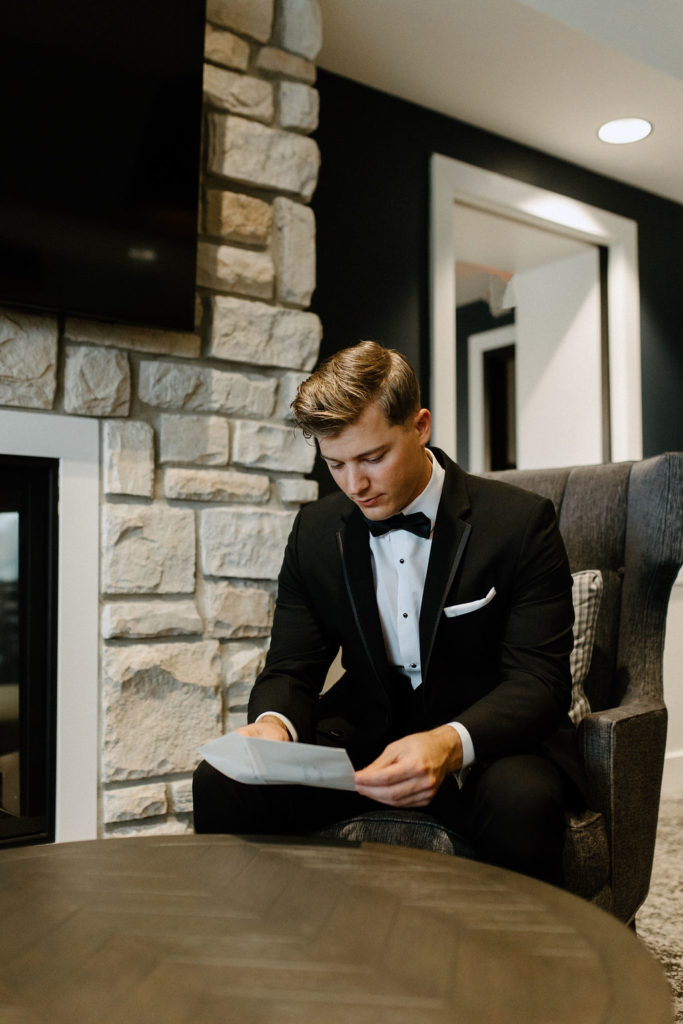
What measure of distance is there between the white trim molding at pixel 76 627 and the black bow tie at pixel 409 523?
2.42ft

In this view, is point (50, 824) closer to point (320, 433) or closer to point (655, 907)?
point (320, 433)

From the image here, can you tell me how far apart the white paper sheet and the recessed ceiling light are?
9.13 feet

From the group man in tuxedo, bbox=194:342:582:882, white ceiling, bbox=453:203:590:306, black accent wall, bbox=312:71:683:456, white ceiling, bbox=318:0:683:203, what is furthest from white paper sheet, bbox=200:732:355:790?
white ceiling, bbox=453:203:590:306

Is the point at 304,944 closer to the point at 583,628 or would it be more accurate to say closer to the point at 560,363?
the point at 583,628

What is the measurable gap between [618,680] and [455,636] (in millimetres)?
421

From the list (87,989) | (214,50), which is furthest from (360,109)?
(87,989)

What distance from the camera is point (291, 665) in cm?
161

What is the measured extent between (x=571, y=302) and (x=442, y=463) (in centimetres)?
226

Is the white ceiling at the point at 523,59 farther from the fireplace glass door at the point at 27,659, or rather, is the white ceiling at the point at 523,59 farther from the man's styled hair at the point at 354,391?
the fireplace glass door at the point at 27,659

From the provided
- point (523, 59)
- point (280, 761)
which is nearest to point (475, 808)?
point (280, 761)

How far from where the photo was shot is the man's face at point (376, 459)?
4.79 ft

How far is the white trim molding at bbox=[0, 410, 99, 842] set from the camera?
193 centimetres

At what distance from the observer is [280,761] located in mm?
1101

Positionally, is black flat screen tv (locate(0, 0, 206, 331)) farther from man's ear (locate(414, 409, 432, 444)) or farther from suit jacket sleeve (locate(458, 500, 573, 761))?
suit jacket sleeve (locate(458, 500, 573, 761))
